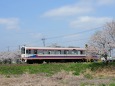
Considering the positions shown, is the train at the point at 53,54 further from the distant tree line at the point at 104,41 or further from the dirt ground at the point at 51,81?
the dirt ground at the point at 51,81

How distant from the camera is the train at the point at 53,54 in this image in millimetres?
56803

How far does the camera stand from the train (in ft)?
186

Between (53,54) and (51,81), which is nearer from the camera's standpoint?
(51,81)

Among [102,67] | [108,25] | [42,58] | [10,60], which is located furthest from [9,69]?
[10,60]

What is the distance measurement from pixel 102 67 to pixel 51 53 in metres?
16.7

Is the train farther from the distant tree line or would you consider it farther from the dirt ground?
the dirt ground

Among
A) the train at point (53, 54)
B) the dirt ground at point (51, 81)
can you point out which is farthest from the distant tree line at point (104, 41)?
the dirt ground at point (51, 81)

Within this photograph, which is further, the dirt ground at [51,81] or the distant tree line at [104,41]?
the distant tree line at [104,41]

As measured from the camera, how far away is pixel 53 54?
2293 inches

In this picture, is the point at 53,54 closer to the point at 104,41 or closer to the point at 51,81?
the point at 104,41

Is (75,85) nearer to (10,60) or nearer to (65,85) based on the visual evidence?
(65,85)

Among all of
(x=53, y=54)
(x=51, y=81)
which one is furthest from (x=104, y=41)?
(x=51, y=81)

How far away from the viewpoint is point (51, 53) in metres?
58.2

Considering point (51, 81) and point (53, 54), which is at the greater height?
point (53, 54)
